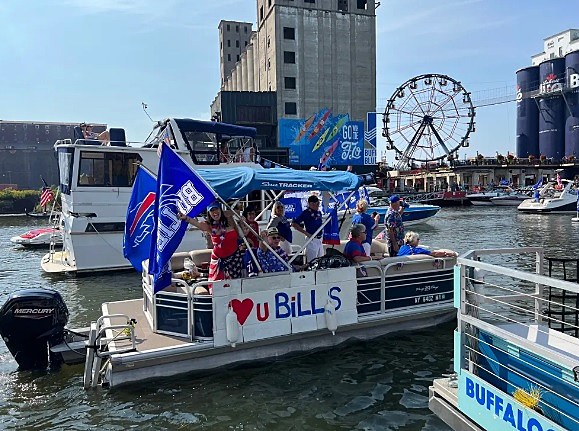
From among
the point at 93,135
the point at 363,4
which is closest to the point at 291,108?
the point at 363,4

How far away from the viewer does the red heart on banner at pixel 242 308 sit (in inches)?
274

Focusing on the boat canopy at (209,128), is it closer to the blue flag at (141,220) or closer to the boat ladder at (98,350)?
the blue flag at (141,220)

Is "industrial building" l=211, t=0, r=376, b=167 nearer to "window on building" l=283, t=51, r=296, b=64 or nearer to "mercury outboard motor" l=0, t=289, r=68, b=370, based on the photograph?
"window on building" l=283, t=51, r=296, b=64

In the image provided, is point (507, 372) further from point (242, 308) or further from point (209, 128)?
point (209, 128)

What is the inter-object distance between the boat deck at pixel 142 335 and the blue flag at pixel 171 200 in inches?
40.4

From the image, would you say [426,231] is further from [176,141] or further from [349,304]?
[349,304]

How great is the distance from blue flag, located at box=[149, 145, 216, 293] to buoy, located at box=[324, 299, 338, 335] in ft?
8.18

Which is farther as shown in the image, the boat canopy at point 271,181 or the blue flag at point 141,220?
the blue flag at point 141,220

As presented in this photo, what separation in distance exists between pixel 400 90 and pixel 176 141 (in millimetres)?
48191

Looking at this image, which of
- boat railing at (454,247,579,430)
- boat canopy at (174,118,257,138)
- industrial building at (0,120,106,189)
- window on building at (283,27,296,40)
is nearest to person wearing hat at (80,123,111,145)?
boat canopy at (174,118,257,138)

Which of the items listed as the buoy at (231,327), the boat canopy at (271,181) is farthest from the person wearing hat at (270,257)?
the buoy at (231,327)

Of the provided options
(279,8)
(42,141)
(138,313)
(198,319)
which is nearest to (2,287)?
(138,313)

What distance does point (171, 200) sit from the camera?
21.5 ft

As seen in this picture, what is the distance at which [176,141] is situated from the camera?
53.6 feet
